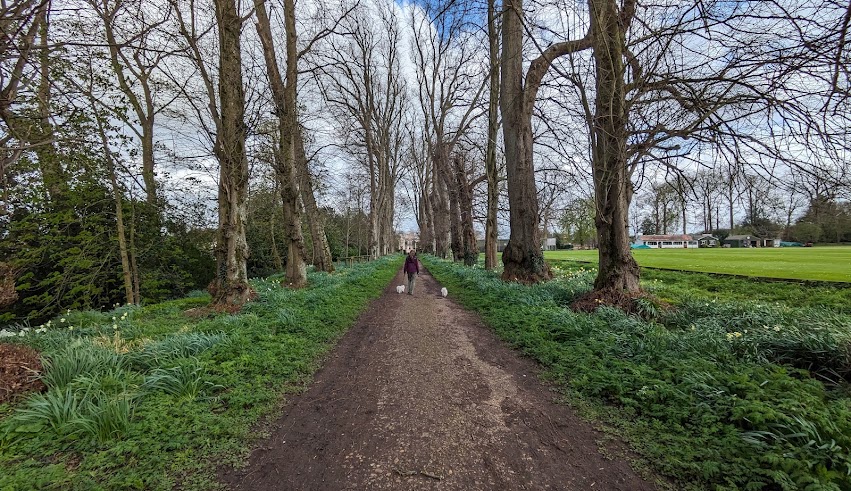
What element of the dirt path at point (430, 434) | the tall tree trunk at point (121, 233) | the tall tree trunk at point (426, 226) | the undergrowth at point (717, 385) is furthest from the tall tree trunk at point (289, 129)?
the tall tree trunk at point (426, 226)

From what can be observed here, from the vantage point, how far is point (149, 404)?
9.61 feet

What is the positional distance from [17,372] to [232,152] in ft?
17.2

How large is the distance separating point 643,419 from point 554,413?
71 centimetres

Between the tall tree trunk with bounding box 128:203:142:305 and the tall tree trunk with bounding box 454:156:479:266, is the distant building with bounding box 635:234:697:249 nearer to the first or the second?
the tall tree trunk with bounding box 454:156:479:266

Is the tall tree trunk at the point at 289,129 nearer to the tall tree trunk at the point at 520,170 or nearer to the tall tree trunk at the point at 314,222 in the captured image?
the tall tree trunk at the point at 314,222

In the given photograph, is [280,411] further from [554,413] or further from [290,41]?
[290,41]

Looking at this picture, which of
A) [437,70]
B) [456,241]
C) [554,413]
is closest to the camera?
[554,413]

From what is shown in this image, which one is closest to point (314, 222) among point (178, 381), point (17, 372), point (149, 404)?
Result: point (17, 372)

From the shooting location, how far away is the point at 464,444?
2604 millimetres

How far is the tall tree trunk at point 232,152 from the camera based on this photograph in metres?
7.14

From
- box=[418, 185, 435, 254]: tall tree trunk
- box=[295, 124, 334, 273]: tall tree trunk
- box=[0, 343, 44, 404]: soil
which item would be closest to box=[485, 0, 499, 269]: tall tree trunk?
box=[295, 124, 334, 273]: tall tree trunk

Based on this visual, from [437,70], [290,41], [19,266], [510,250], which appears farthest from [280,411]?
[437,70]

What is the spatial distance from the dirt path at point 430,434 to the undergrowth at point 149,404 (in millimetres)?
360

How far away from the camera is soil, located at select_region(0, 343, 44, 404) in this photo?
2975mm
